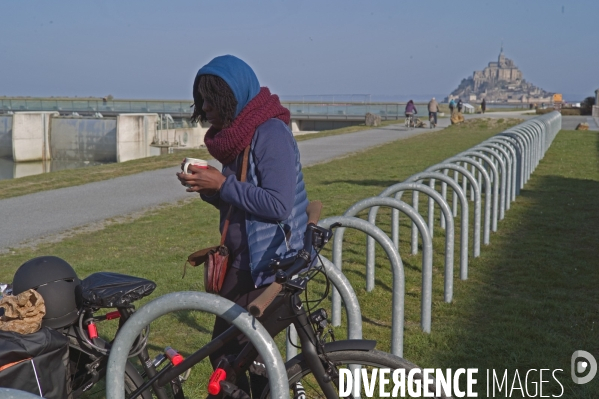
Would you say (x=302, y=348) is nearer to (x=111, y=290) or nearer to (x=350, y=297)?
(x=350, y=297)

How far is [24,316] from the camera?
297 cm

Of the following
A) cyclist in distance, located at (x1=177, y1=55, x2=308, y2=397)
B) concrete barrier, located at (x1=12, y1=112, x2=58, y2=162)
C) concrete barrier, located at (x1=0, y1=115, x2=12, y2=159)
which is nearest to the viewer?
cyclist in distance, located at (x1=177, y1=55, x2=308, y2=397)

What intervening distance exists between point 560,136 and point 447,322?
24.4m

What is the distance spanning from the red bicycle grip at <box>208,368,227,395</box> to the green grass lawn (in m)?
1.38

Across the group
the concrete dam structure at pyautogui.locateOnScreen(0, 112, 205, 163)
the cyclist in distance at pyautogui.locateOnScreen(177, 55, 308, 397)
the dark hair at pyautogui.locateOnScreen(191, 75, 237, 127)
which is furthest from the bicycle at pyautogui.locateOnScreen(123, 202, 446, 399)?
the concrete dam structure at pyautogui.locateOnScreen(0, 112, 205, 163)

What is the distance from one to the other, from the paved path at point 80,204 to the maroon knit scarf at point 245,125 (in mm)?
6406

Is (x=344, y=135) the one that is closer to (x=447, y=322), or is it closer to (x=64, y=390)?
(x=447, y=322)

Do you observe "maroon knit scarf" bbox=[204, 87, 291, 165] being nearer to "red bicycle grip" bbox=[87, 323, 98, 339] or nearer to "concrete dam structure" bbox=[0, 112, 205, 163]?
"red bicycle grip" bbox=[87, 323, 98, 339]

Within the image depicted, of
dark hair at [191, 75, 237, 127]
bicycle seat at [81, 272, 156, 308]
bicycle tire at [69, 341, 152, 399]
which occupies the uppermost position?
dark hair at [191, 75, 237, 127]

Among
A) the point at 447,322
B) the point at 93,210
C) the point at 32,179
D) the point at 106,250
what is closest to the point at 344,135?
the point at 32,179

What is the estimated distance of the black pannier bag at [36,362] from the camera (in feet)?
9.16

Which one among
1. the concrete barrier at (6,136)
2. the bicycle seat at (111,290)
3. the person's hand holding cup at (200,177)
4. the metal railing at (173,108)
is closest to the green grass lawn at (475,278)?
the bicycle seat at (111,290)

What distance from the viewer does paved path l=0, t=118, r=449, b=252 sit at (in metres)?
10.0

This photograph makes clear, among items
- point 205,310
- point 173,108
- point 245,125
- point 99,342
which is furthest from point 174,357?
point 173,108
